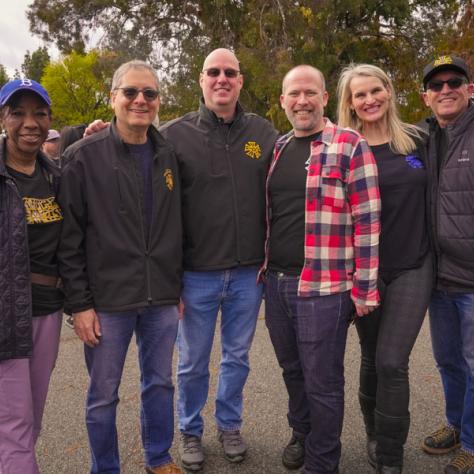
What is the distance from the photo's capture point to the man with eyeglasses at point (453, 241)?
2760 millimetres

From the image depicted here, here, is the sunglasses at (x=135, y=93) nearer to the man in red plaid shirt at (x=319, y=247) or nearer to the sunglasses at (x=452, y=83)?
the man in red plaid shirt at (x=319, y=247)

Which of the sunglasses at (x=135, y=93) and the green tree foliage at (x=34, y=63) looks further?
the green tree foliage at (x=34, y=63)

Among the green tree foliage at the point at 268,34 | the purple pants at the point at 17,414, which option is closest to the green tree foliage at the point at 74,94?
the green tree foliage at the point at 268,34

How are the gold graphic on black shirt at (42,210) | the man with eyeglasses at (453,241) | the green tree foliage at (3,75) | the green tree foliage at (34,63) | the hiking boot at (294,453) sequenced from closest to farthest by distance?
the gold graphic on black shirt at (42,210) < the man with eyeglasses at (453,241) < the hiking boot at (294,453) < the green tree foliage at (3,75) < the green tree foliage at (34,63)

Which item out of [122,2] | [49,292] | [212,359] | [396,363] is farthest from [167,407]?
[122,2]

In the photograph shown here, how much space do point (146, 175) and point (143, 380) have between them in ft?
3.81

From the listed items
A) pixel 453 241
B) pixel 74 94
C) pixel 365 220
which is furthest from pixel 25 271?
pixel 74 94

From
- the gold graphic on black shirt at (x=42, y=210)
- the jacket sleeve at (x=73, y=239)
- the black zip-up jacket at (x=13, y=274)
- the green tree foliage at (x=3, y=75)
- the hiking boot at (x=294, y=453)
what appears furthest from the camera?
the green tree foliage at (x=3, y=75)

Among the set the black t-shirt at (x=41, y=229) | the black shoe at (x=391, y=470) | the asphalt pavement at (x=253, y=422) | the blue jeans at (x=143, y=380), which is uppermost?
the black t-shirt at (x=41, y=229)

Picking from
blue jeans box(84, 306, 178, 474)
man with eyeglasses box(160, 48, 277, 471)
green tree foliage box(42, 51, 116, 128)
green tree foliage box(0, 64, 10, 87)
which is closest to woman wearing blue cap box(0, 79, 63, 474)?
blue jeans box(84, 306, 178, 474)

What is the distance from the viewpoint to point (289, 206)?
286 centimetres

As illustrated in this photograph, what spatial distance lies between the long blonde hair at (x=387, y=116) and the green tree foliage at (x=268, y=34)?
9123 millimetres

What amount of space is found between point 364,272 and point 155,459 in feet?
5.23

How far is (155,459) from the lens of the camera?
2951 mm
